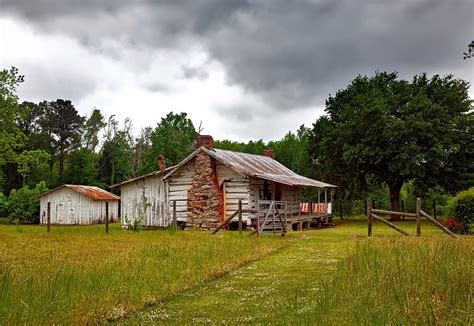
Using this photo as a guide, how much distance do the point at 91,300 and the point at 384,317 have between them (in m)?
Result: 4.80

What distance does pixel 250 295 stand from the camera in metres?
10.0

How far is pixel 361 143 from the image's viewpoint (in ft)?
139

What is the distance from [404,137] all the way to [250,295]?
110 feet

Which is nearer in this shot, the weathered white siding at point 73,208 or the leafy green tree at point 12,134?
the leafy green tree at point 12,134

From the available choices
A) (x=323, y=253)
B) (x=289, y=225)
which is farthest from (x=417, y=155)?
A: (x=323, y=253)

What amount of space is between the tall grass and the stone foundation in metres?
21.5

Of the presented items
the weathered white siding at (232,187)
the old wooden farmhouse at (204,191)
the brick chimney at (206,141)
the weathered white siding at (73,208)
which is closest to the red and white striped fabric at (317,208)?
the old wooden farmhouse at (204,191)

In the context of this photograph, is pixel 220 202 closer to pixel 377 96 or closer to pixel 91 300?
pixel 377 96

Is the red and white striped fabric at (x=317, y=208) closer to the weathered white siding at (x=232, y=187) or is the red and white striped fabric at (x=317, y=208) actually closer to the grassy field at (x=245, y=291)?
the weathered white siding at (x=232, y=187)

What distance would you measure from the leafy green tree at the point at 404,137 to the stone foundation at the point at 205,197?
13882mm

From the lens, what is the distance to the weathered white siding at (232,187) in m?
32.0

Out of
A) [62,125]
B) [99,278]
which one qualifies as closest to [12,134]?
[99,278]

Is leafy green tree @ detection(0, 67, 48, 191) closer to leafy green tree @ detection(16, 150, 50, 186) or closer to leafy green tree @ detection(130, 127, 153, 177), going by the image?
leafy green tree @ detection(16, 150, 50, 186)

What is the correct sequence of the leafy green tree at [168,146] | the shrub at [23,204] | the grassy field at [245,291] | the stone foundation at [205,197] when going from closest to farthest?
1. the grassy field at [245,291]
2. the stone foundation at [205,197]
3. the shrub at [23,204]
4. the leafy green tree at [168,146]
